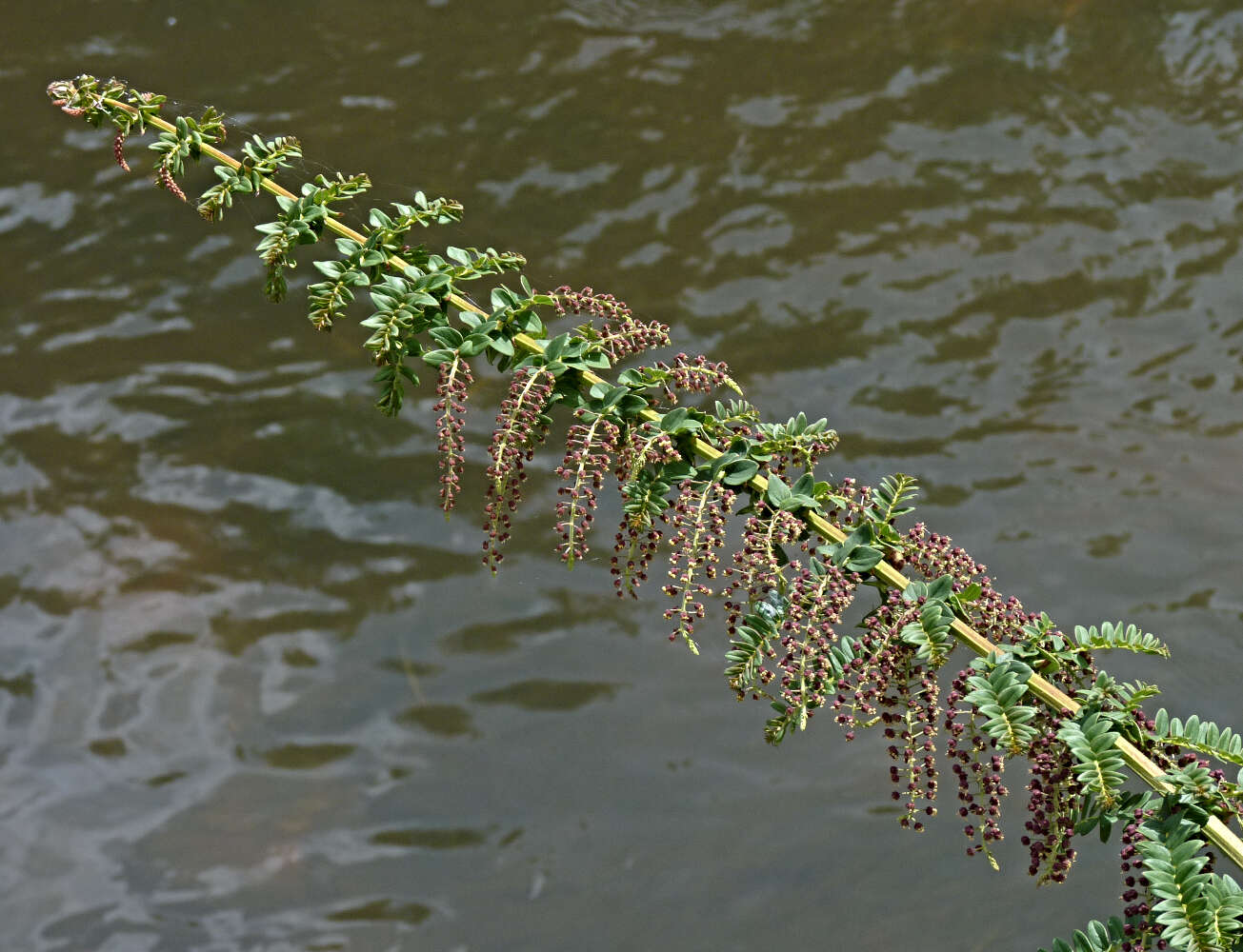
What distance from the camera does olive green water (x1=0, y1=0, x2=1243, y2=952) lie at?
4.64 m

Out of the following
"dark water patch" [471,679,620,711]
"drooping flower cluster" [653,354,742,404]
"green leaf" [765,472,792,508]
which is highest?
"drooping flower cluster" [653,354,742,404]

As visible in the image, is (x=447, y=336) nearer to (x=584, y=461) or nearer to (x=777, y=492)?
(x=584, y=461)

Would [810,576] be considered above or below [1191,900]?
above

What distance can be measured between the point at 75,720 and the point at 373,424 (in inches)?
68.4

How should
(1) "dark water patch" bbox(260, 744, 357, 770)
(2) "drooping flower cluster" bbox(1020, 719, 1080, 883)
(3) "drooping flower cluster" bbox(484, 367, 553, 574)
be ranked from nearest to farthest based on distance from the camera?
(2) "drooping flower cluster" bbox(1020, 719, 1080, 883) → (3) "drooping flower cluster" bbox(484, 367, 553, 574) → (1) "dark water patch" bbox(260, 744, 357, 770)

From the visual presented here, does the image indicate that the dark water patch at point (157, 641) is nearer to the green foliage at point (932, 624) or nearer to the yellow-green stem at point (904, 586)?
the yellow-green stem at point (904, 586)

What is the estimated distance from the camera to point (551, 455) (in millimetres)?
5613

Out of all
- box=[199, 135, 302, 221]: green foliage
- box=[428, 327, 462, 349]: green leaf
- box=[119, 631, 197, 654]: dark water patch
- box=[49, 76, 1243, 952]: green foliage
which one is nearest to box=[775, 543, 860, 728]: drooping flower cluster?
box=[49, 76, 1243, 952]: green foliage

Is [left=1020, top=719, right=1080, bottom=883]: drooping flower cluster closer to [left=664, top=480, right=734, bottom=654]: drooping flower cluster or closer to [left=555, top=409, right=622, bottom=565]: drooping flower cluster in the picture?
[left=664, top=480, right=734, bottom=654]: drooping flower cluster

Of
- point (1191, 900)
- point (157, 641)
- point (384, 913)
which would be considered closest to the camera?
point (1191, 900)

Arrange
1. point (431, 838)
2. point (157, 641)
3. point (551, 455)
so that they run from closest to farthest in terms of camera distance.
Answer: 1. point (431, 838)
2. point (157, 641)
3. point (551, 455)

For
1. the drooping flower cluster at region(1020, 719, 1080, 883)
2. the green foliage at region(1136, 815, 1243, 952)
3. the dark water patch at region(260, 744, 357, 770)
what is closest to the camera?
the green foliage at region(1136, 815, 1243, 952)

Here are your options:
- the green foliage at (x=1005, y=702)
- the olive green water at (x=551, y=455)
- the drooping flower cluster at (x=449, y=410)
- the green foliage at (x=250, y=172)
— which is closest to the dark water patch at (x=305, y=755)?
the olive green water at (x=551, y=455)

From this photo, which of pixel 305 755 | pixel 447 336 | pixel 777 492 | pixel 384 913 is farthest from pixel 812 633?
pixel 305 755
